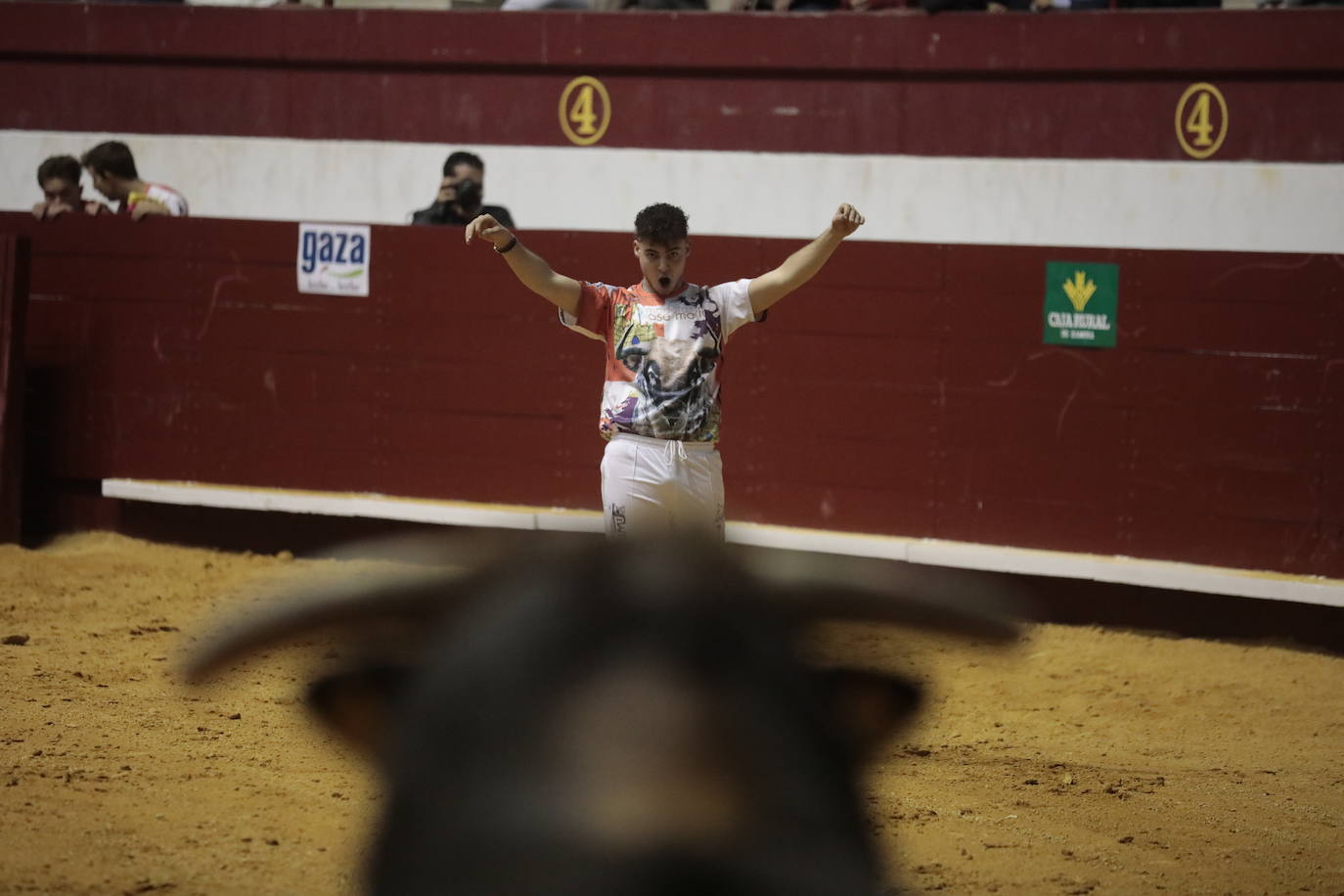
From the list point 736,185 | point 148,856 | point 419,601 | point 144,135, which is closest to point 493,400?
point 736,185

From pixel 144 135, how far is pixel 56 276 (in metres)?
1.25

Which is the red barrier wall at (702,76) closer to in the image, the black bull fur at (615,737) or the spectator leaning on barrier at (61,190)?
the spectator leaning on barrier at (61,190)

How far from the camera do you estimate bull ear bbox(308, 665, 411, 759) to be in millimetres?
1066

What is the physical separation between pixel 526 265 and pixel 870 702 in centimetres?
323

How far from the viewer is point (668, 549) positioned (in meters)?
0.98

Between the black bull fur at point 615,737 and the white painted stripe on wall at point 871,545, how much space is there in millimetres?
4635

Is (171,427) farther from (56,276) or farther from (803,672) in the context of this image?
(803,672)

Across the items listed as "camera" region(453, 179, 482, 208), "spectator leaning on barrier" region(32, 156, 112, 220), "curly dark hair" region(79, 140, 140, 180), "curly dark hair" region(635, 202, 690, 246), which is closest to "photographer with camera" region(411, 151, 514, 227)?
"camera" region(453, 179, 482, 208)

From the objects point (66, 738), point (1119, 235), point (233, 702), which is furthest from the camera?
point (1119, 235)

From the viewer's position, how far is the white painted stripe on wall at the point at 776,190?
23.3 ft

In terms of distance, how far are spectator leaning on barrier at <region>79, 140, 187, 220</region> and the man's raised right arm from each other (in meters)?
4.08

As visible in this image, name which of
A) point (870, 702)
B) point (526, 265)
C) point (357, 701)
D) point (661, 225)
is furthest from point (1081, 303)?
point (357, 701)

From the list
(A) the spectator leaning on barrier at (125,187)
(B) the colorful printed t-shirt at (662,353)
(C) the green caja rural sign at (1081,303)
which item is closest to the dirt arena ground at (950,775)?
(B) the colorful printed t-shirt at (662,353)

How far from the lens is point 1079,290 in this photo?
661cm
